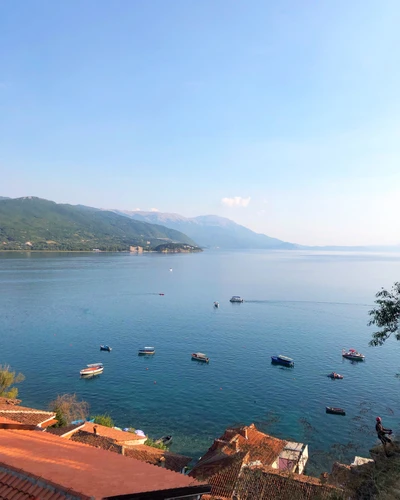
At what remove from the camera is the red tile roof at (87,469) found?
7598 mm

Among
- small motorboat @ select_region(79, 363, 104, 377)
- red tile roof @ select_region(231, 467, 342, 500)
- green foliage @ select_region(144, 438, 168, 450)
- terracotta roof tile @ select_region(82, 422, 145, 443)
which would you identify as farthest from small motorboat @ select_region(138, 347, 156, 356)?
red tile roof @ select_region(231, 467, 342, 500)

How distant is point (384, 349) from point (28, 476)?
68.8 metres

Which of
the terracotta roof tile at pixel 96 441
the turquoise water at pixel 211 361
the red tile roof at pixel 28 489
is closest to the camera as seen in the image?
the red tile roof at pixel 28 489

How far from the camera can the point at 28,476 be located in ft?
24.3

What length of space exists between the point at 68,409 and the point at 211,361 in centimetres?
2593

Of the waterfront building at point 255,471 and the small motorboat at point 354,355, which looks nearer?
the waterfront building at point 255,471

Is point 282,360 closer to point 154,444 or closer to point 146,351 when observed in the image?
point 146,351

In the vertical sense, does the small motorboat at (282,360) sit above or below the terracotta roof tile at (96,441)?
below

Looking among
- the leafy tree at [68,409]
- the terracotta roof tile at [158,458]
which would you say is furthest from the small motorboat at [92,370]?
the terracotta roof tile at [158,458]

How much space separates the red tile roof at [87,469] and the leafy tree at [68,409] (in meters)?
21.6

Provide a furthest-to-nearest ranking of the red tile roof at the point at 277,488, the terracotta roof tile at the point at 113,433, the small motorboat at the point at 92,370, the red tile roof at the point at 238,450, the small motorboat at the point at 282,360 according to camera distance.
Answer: the small motorboat at the point at 282,360
the small motorboat at the point at 92,370
the terracotta roof tile at the point at 113,433
the red tile roof at the point at 238,450
the red tile roof at the point at 277,488

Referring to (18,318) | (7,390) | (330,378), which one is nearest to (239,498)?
(7,390)

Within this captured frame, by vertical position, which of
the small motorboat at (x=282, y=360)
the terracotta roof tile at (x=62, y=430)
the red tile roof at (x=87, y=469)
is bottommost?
the small motorboat at (x=282, y=360)

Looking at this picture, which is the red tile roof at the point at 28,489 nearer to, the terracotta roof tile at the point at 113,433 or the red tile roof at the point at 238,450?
the red tile roof at the point at 238,450
